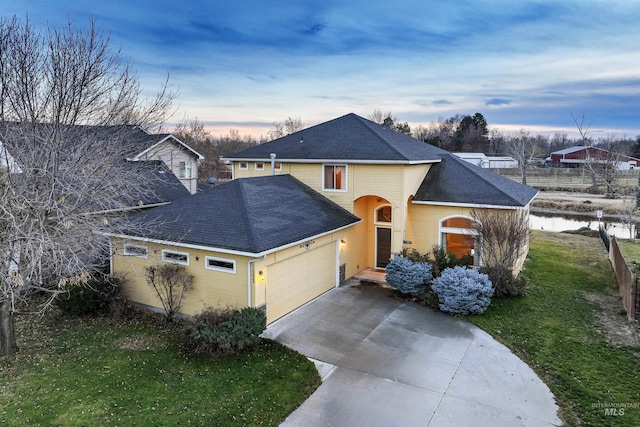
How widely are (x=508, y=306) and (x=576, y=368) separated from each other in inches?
144

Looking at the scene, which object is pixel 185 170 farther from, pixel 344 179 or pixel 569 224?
pixel 569 224

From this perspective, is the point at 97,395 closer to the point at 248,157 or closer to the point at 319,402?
the point at 319,402

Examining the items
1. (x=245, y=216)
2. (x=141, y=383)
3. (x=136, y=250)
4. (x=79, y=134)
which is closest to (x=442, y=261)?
(x=245, y=216)

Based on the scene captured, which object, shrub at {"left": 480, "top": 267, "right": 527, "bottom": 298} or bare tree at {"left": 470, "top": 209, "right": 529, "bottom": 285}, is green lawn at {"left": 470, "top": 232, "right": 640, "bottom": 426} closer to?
shrub at {"left": 480, "top": 267, "right": 527, "bottom": 298}

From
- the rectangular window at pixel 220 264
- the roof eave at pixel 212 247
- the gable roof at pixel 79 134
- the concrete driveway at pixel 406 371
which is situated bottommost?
the concrete driveway at pixel 406 371

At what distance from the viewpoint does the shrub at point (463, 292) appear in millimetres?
11000

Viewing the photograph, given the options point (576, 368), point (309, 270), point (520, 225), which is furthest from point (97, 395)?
point (520, 225)

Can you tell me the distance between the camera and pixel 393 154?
13.9 meters

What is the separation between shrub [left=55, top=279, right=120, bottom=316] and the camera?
10844mm

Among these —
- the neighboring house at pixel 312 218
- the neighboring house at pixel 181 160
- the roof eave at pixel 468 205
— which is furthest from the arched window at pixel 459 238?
the neighboring house at pixel 181 160

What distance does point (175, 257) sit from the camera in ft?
35.6

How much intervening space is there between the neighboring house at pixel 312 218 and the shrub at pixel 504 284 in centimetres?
106

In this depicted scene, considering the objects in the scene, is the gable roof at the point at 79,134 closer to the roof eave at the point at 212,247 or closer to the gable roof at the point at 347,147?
the roof eave at the point at 212,247

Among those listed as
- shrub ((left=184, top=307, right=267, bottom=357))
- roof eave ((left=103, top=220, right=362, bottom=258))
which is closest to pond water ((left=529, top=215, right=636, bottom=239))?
roof eave ((left=103, top=220, right=362, bottom=258))
